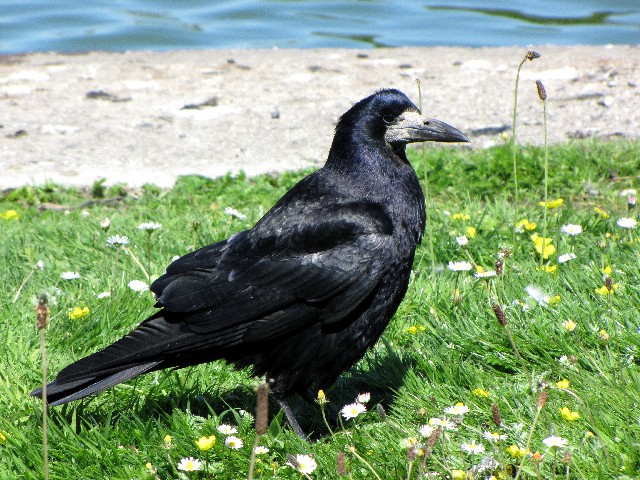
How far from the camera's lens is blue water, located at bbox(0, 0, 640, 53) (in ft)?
40.6

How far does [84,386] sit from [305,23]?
10.8m

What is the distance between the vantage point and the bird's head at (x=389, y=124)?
3.85m

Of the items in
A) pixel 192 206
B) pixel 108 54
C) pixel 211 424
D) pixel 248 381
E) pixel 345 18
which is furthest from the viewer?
pixel 345 18

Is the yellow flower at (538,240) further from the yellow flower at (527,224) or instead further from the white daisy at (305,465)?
the white daisy at (305,465)

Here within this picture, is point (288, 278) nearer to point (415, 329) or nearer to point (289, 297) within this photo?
point (289, 297)

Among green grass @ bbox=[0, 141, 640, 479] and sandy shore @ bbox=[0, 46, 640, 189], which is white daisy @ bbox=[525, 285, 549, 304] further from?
sandy shore @ bbox=[0, 46, 640, 189]

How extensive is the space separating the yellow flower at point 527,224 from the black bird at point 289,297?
121 centimetres

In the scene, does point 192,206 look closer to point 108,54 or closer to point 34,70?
point 34,70

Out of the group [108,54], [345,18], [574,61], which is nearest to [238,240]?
[574,61]

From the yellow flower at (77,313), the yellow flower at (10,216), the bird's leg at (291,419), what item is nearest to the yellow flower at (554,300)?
the bird's leg at (291,419)

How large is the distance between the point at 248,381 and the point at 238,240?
0.61 meters

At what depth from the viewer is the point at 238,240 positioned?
145 inches

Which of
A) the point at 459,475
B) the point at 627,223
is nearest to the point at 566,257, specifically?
the point at 627,223

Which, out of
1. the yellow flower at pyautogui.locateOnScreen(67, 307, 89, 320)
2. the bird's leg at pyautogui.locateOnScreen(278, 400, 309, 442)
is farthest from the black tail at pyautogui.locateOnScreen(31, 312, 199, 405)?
the yellow flower at pyautogui.locateOnScreen(67, 307, 89, 320)
